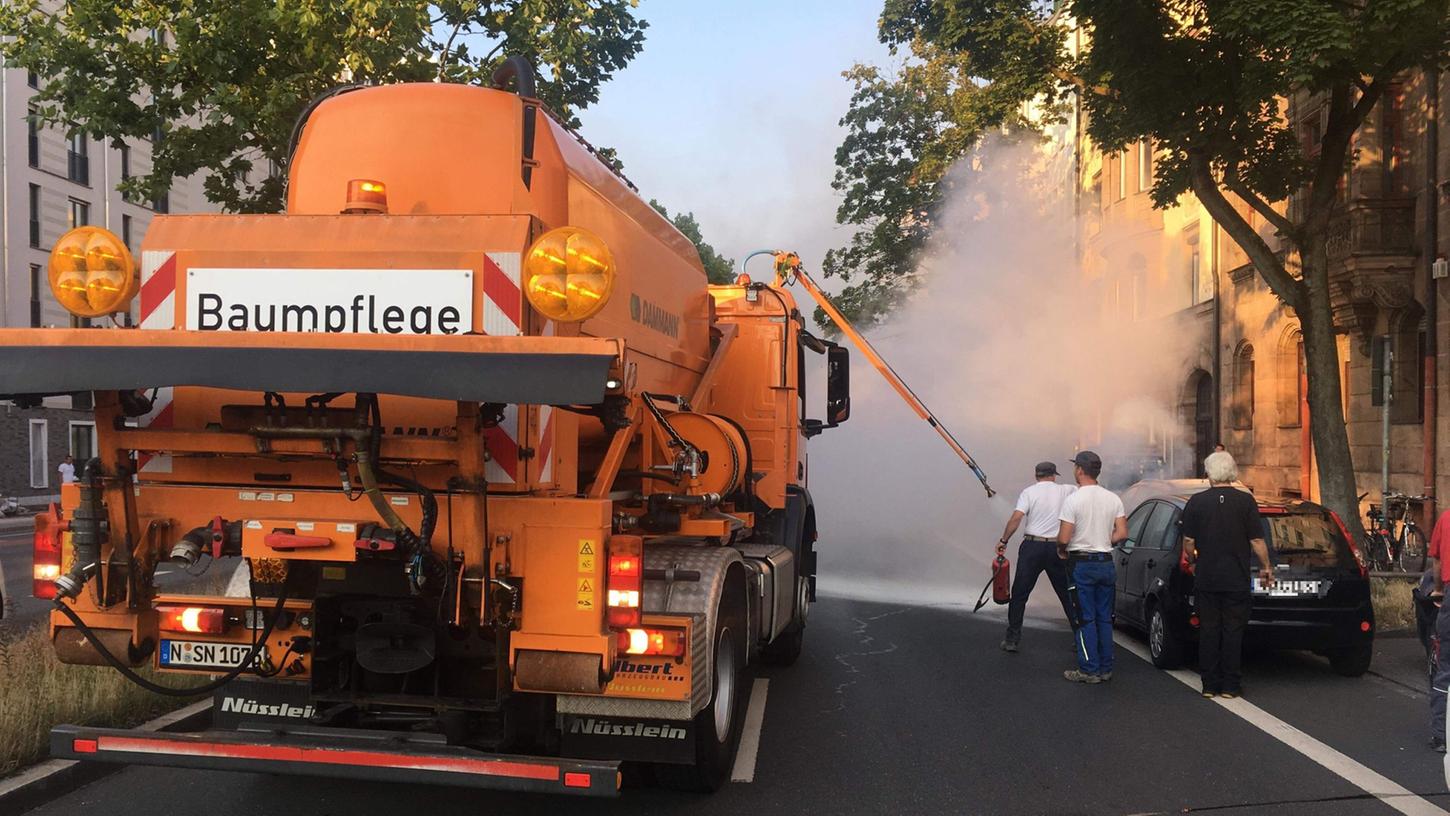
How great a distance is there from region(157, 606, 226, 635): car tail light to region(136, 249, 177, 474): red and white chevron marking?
577 millimetres

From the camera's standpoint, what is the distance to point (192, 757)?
4.08 metres

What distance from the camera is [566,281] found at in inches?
163

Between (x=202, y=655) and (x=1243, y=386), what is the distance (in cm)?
2279

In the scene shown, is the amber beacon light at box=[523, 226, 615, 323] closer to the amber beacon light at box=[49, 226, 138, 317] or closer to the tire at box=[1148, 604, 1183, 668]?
the amber beacon light at box=[49, 226, 138, 317]

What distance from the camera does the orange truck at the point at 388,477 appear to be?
152 inches

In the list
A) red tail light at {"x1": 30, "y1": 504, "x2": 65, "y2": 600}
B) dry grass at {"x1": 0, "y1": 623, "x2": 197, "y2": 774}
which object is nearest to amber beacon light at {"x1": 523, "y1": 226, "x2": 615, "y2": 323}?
red tail light at {"x1": 30, "y1": 504, "x2": 65, "y2": 600}

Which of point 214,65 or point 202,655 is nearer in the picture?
point 202,655

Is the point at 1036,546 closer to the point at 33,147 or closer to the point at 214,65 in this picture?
the point at 214,65

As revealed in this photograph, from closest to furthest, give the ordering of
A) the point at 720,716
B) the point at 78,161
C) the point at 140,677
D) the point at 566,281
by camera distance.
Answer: the point at 566,281 < the point at 140,677 < the point at 720,716 < the point at 78,161

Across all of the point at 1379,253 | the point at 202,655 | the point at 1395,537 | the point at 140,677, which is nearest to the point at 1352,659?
the point at 202,655

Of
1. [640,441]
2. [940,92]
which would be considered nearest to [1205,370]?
[940,92]

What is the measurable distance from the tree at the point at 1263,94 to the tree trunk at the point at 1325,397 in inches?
0.5

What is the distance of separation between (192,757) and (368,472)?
1204 mm

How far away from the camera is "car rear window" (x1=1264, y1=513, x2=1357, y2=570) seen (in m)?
8.25
